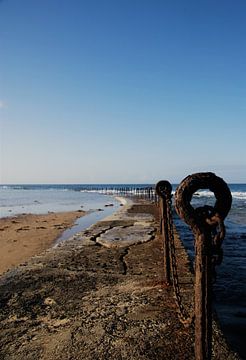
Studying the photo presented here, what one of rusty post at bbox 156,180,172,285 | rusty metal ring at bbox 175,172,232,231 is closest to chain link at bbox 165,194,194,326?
rusty post at bbox 156,180,172,285

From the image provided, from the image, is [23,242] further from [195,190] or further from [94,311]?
[195,190]

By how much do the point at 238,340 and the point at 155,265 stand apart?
76.5 inches

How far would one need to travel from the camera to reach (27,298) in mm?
4395

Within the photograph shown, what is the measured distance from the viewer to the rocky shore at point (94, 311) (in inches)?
118

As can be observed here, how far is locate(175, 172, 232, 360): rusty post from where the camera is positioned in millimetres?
2154

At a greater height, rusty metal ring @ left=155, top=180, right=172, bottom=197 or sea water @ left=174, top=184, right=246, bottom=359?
rusty metal ring @ left=155, top=180, right=172, bottom=197

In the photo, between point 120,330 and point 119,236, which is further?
point 119,236

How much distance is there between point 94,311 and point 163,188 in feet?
6.32

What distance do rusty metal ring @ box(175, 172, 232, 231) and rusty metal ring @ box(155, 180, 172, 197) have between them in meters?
2.41

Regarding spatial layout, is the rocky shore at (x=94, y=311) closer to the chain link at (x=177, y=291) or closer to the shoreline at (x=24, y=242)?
the chain link at (x=177, y=291)

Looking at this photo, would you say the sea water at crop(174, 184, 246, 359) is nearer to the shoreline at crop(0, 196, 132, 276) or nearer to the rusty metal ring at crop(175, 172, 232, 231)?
the rusty metal ring at crop(175, 172, 232, 231)

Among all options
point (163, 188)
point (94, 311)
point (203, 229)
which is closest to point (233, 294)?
point (163, 188)

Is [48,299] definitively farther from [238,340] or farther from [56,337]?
[238,340]

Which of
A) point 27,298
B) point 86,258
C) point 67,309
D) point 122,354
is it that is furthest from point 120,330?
point 86,258
